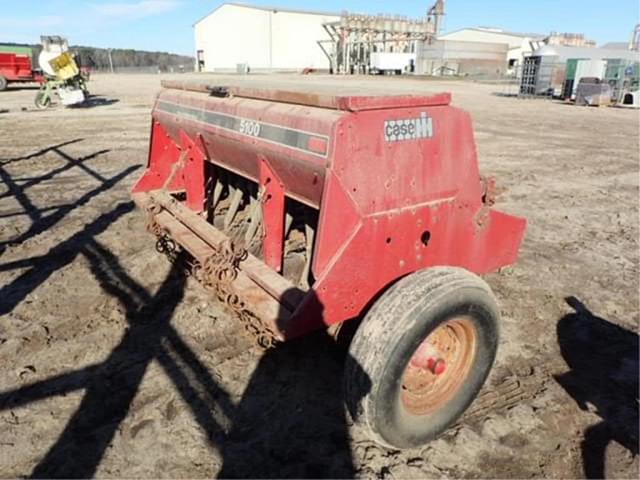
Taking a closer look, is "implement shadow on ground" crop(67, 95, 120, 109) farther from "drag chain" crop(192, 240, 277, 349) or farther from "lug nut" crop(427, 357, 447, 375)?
"lug nut" crop(427, 357, 447, 375)

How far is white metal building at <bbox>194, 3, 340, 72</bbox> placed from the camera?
53.9 m

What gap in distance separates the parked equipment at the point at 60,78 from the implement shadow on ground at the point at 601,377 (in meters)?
18.1

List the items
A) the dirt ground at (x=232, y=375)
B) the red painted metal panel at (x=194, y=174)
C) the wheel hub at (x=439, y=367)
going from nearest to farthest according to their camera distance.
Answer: the dirt ground at (x=232, y=375)
the wheel hub at (x=439, y=367)
the red painted metal panel at (x=194, y=174)

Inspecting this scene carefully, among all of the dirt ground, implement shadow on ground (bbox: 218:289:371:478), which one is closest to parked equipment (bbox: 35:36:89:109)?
the dirt ground

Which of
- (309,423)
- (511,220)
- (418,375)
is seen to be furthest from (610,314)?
(309,423)

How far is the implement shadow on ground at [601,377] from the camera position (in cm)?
255

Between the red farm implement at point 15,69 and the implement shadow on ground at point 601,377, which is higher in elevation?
the red farm implement at point 15,69

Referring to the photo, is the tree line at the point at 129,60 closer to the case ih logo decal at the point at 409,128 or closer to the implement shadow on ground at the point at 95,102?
the implement shadow on ground at the point at 95,102

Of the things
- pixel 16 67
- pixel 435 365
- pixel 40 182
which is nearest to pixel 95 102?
pixel 16 67

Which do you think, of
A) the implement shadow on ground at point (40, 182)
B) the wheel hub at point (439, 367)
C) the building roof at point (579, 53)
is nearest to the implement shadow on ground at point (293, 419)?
the wheel hub at point (439, 367)

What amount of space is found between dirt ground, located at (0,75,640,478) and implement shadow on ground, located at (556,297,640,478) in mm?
11

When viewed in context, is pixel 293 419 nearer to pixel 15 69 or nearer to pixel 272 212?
pixel 272 212

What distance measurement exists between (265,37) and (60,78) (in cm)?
4033

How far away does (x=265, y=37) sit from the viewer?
177 ft
